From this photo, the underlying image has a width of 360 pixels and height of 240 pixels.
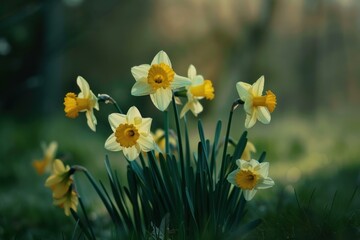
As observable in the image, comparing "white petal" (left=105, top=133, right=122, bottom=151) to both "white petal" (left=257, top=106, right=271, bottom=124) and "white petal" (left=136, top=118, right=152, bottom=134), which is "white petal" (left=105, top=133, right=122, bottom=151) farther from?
"white petal" (left=257, top=106, right=271, bottom=124)

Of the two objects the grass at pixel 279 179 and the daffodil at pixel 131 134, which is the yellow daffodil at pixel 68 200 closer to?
the grass at pixel 279 179

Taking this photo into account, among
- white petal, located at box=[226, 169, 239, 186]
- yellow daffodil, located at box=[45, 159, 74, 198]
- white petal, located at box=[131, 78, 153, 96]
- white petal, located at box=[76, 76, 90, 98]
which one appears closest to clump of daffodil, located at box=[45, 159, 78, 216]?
yellow daffodil, located at box=[45, 159, 74, 198]

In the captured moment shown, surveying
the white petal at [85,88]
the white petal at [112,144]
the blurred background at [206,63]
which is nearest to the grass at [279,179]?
the blurred background at [206,63]

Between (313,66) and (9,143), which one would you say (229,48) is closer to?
(313,66)

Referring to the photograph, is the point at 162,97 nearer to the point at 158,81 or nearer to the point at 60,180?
the point at 158,81

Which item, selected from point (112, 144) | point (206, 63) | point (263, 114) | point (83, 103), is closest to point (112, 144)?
point (112, 144)
